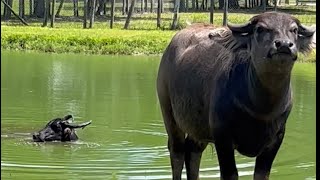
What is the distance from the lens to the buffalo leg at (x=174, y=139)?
6.24m

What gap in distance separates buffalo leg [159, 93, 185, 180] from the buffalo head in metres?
1.49

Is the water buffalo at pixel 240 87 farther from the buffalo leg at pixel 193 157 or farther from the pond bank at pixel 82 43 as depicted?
the pond bank at pixel 82 43

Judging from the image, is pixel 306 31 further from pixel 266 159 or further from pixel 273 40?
pixel 266 159

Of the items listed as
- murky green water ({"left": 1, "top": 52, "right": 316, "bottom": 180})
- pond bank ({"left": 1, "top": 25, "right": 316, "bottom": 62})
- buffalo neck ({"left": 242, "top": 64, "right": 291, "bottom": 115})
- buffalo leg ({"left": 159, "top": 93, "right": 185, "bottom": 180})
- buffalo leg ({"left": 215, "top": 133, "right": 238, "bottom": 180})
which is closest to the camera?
buffalo neck ({"left": 242, "top": 64, "right": 291, "bottom": 115})

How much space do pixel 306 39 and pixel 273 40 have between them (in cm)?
47

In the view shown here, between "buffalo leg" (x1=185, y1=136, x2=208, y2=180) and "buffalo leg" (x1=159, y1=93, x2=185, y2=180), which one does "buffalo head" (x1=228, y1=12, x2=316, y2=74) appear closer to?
"buffalo leg" (x1=159, y1=93, x2=185, y2=180)

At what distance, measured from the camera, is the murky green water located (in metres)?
7.67

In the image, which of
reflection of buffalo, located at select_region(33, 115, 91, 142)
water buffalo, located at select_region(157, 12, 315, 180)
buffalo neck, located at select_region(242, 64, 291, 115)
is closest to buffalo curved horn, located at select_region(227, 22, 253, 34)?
water buffalo, located at select_region(157, 12, 315, 180)

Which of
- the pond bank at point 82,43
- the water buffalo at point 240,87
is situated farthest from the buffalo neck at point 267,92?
the pond bank at point 82,43

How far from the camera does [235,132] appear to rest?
4.98 meters

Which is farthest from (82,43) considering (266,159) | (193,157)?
(266,159)

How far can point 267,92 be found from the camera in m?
4.78

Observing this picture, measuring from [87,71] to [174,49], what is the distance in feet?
41.3

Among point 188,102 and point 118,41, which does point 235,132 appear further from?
point 118,41
